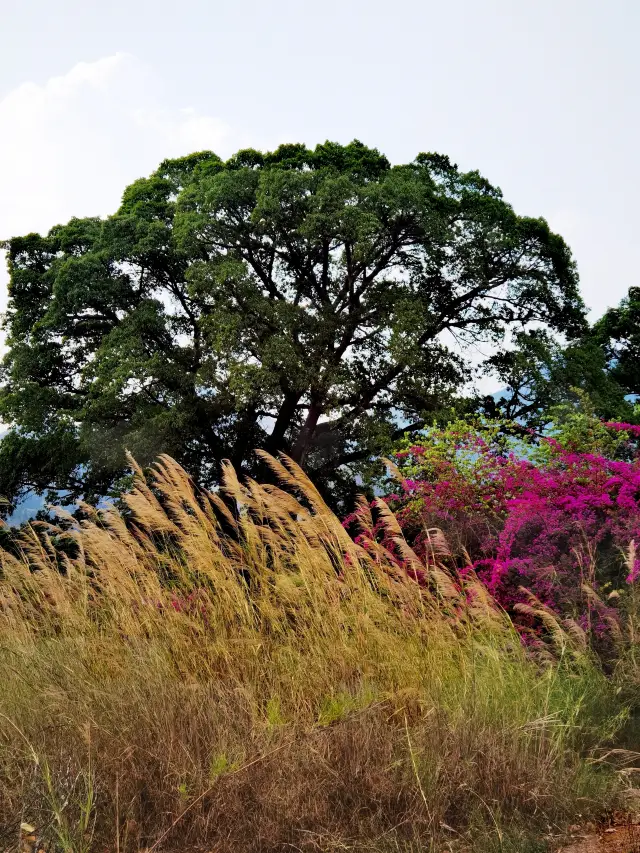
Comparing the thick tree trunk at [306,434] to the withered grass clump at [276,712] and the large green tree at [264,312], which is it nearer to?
the large green tree at [264,312]

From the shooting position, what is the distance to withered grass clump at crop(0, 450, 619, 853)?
3.41m

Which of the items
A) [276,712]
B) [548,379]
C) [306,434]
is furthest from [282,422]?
[276,712]

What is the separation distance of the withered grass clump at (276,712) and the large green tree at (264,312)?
10421 millimetres

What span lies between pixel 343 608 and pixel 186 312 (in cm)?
1549

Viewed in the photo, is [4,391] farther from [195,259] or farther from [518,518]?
[518,518]

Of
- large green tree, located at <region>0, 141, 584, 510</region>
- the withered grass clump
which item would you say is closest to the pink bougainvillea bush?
the withered grass clump

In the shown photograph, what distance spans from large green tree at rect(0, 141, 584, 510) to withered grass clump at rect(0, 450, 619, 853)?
10421 millimetres

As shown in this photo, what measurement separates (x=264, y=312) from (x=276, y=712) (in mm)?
13204

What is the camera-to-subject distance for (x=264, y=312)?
16.4 metres

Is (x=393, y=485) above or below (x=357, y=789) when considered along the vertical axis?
above

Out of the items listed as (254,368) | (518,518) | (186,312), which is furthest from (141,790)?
(186,312)

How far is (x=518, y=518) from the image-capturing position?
22.3 feet

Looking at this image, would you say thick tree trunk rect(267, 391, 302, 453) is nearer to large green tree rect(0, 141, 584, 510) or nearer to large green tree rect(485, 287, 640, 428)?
large green tree rect(0, 141, 584, 510)

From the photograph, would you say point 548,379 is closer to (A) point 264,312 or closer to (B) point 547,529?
(A) point 264,312
